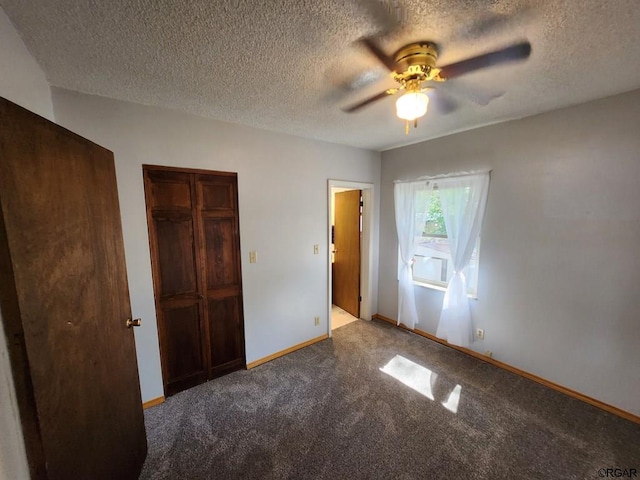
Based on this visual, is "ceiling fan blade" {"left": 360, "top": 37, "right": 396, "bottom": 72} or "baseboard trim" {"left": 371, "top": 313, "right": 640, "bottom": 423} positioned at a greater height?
"ceiling fan blade" {"left": 360, "top": 37, "right": 396, "bottom": 72}

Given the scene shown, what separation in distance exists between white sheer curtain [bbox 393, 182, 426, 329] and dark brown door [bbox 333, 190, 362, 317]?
0.59 meters

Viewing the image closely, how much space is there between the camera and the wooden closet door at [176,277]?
2.00m

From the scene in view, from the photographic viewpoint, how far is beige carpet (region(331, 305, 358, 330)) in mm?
3564

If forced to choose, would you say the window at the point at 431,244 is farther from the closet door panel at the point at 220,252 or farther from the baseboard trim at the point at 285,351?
the closet door panel at the point at 220,252

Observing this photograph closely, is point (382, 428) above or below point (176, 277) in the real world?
below

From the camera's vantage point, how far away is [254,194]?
2.42 metres

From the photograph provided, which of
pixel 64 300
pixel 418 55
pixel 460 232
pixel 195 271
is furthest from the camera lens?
pixel 460 232

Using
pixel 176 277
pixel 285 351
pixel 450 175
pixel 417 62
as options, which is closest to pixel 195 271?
pixel 176 277

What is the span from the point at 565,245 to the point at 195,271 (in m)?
3.20

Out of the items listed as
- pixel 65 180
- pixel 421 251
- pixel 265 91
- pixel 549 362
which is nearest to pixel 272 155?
pixel 265 91

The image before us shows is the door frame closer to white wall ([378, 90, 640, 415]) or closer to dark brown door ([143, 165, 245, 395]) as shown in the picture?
white wall ([378, 90, 640, 415])

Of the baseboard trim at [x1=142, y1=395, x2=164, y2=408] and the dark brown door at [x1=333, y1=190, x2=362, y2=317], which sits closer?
the baseboard trim at [x1=142, y1=395, x2=164, y2=408]

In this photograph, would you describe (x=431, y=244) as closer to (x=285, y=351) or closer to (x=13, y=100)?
(x=285, y=351)

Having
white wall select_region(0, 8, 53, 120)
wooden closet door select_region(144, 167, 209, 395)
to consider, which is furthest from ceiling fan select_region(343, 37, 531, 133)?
wooden closet door select_region(144, 167, 209, 395)
